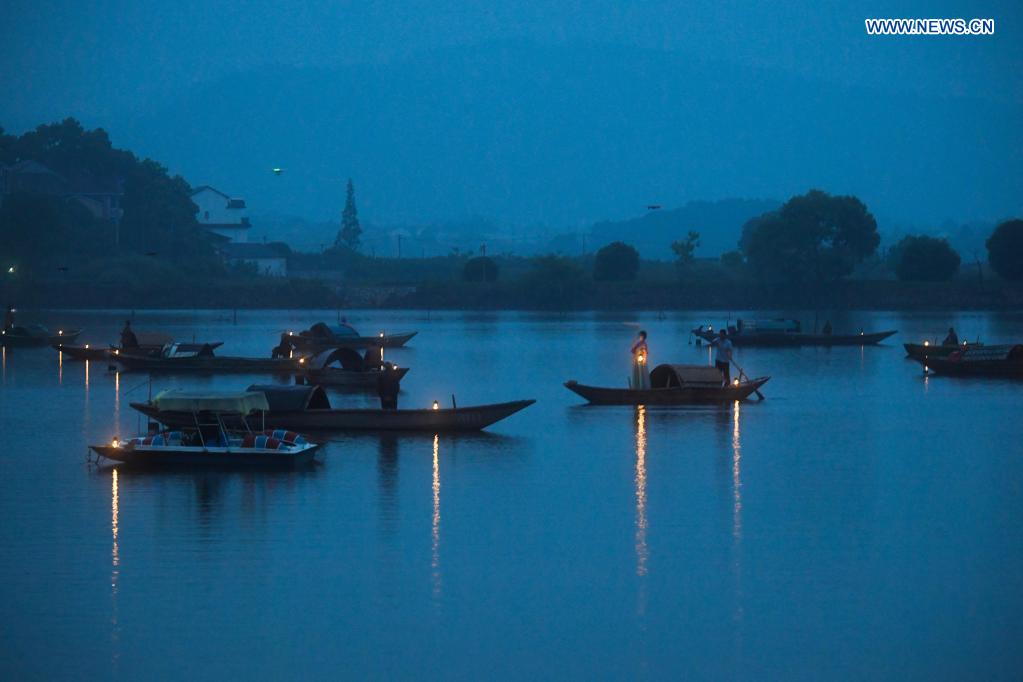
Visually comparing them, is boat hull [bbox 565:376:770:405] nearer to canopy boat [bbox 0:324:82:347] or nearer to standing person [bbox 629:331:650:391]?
standing person [bbox 629:331:650:391]

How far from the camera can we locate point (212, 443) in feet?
78.7

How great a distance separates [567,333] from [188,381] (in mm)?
38933

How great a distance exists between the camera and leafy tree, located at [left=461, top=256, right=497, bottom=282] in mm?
120312

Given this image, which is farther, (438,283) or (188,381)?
(438,283)

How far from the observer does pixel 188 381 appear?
44.2 meters

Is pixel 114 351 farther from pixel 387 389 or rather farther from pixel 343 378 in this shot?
pixel 387 389

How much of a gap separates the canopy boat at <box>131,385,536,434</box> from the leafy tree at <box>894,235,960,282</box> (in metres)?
88.8

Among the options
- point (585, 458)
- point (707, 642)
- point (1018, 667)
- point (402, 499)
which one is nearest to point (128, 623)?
point (707, 642)

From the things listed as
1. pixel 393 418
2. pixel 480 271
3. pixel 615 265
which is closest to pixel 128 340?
pixel 393 418

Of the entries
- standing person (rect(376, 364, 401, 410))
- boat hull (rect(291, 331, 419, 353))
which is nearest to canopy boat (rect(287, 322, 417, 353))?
boat hull (rect(291, 331, 419, 353))

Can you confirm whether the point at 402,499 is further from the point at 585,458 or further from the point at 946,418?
the point at 946,418

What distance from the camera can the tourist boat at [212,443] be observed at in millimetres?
23641

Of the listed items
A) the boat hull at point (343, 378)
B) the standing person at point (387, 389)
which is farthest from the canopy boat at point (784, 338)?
the standing person at point (387, 389)

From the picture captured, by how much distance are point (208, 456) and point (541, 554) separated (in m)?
7.66
